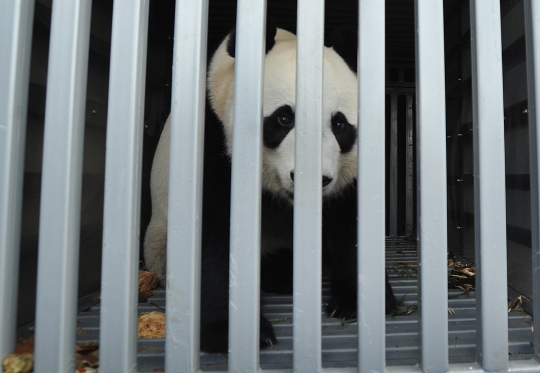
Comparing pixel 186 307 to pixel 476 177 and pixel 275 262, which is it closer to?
pixel 476 177

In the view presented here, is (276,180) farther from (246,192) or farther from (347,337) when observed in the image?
(246,192)

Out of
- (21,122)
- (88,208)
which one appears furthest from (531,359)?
(88,208)

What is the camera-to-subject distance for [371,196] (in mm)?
1267

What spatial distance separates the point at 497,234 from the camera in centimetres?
128

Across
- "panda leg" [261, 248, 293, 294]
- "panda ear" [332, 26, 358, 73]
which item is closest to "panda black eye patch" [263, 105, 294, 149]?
"panda ear" [332, 26, 358, 73]

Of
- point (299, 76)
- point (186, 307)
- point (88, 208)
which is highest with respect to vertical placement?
point (299, 76)

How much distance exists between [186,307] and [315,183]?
1.64 feet

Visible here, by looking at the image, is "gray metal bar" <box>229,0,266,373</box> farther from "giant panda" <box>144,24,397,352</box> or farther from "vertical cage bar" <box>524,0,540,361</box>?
"vertical cage bar" <box>524,0,540,361</box>

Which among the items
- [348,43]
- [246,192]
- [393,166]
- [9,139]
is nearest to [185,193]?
[246,192]

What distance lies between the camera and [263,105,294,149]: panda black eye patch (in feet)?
6.75

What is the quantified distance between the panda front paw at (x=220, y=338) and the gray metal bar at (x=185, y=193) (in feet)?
1.12

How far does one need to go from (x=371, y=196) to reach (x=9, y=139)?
103 cm

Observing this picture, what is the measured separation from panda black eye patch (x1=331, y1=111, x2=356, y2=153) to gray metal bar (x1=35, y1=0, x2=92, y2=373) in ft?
3.94

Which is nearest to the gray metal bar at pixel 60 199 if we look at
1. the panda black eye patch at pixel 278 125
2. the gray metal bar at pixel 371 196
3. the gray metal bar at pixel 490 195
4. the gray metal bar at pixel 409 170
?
the gray metal bar at pixel 371 196
